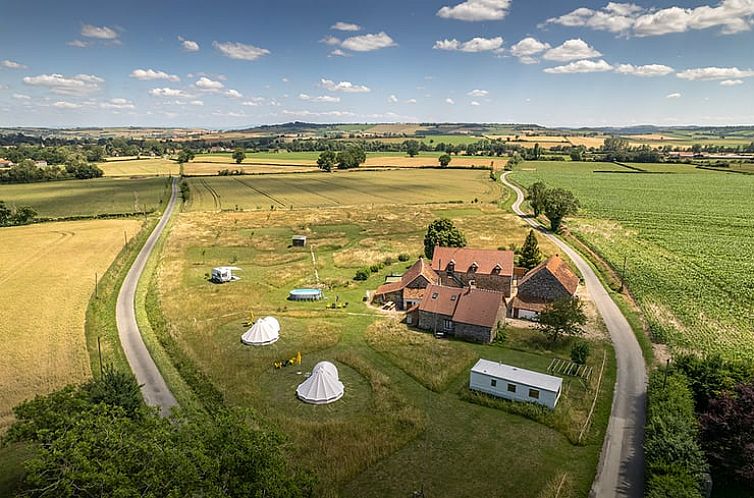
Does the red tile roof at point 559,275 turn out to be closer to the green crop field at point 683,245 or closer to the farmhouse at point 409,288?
the green crop field at point 683,245

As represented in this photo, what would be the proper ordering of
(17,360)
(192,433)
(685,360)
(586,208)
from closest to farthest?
(192,433) → (685,360) → (17,360) → (586,208)

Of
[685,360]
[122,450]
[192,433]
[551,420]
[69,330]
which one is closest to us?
[122,450]

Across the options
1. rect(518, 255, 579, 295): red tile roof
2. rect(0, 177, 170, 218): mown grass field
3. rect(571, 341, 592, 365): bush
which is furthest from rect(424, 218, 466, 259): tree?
rect(0, 177, 170, 218): mown grass field

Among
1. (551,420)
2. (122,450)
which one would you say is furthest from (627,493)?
(122,450)

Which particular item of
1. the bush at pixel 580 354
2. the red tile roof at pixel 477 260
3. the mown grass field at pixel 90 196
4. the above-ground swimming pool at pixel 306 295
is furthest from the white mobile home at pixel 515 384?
the mown grass field at pixel 90 196

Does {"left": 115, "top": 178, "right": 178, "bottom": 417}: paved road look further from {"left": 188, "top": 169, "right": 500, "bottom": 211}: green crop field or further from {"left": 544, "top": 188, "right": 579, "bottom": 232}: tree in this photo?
{"left": 544, "top": 188, "right": 579, "bottom": 232}: tree

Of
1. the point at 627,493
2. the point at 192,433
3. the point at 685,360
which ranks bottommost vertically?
the point at 627,493

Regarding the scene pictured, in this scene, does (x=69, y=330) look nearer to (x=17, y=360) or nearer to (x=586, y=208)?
(x=17, y=360)

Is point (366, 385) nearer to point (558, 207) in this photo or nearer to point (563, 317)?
point (563, 317)
